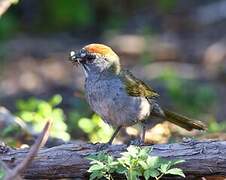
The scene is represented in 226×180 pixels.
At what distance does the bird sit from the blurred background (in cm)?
245

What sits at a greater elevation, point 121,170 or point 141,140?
point 141,140

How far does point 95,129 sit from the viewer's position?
7.01m

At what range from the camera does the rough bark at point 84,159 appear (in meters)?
5.03

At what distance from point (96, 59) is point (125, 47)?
21.0 feet

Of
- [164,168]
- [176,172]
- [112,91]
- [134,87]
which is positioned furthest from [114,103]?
[176,172]

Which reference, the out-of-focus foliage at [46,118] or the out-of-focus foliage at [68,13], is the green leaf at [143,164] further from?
the out-of-focus foliage at [68,13]

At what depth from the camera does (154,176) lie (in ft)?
15.4

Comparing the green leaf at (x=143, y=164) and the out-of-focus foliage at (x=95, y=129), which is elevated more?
the out-of-focus foliage at (x=95, y=129)

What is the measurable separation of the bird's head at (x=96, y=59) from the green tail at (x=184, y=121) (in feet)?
2.25

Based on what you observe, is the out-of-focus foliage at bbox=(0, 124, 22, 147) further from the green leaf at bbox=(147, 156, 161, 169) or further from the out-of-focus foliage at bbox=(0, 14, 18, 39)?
the out-of-focus foliage at bbox=(0, 14, 18, 39)

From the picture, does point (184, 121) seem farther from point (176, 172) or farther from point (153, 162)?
point (176, 172)

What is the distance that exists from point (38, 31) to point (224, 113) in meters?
4.16

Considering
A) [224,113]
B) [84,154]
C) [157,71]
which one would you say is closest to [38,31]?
[157,71]

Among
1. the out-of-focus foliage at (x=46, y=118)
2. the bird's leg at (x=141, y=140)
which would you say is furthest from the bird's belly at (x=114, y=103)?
the out-of-focus foliage at (x=46, y=118)
